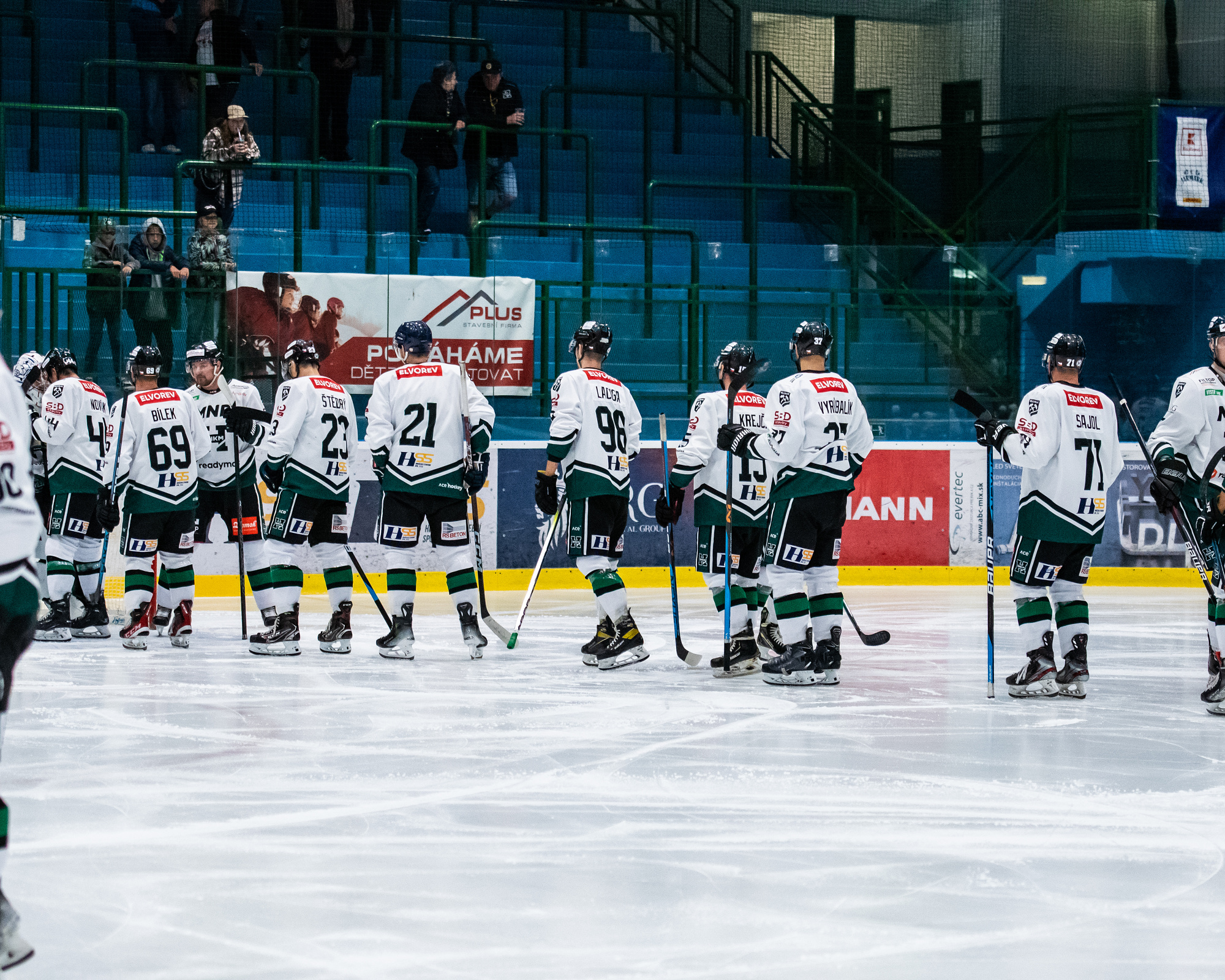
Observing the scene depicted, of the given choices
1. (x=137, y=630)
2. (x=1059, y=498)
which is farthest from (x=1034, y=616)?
(x=137, y=630)

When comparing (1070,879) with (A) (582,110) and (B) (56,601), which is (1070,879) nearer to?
(B) (56,601)

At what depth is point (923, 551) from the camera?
13.1 metres

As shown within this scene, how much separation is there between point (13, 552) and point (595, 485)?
5128 mm

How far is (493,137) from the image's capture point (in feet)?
47.1

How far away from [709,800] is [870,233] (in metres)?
11.1

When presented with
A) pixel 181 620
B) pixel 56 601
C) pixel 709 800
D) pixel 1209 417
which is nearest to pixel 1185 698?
pixel 1209 417

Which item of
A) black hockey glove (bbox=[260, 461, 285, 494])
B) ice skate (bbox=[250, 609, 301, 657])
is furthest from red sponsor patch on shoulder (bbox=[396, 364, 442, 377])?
ice skate (bbox=[250, 609, 301, 657])

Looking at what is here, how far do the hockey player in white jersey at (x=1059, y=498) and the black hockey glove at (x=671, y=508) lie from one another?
1683mm

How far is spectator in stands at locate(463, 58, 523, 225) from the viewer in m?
14.2

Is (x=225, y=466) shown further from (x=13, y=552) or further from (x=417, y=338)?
(x=13, y=552)

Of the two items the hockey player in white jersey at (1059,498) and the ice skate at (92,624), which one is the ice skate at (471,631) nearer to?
the ice skate at (92,624)

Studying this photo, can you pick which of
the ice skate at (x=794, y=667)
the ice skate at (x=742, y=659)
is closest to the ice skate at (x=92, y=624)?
the ice skate at (x=742, y=659)

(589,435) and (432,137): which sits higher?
(432,137)

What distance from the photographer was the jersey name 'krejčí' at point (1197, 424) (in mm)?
6785
